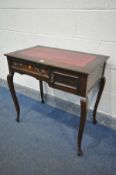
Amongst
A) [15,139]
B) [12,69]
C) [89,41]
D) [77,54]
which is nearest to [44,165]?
[15,139]

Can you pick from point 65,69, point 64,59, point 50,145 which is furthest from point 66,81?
point 50,145

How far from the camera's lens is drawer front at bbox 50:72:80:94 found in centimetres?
119

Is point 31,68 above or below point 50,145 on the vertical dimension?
above

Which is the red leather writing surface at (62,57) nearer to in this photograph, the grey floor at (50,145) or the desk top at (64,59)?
the desk top at (64,59)

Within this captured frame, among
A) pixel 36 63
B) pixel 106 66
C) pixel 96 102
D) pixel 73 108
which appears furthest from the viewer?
pixel 73 108

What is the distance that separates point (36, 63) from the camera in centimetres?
132

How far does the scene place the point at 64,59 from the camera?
4.42 ft

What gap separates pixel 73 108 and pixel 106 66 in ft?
2.08

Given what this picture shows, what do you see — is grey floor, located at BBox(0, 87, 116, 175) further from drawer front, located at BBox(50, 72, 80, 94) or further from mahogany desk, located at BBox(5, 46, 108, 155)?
drawer front, located at BBox(50, 72, 80, 94)

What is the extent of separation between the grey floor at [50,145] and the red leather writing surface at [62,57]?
2.44 feet

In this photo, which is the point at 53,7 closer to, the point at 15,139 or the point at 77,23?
the point at 77,23

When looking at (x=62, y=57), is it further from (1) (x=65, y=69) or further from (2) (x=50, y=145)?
(2) (x=50, y=145)

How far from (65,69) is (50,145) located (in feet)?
2.49

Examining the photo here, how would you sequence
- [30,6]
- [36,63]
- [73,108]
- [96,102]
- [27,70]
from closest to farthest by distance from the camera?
[36,63] < [27,70] < [96,102] < [30,6] < [73,108]
